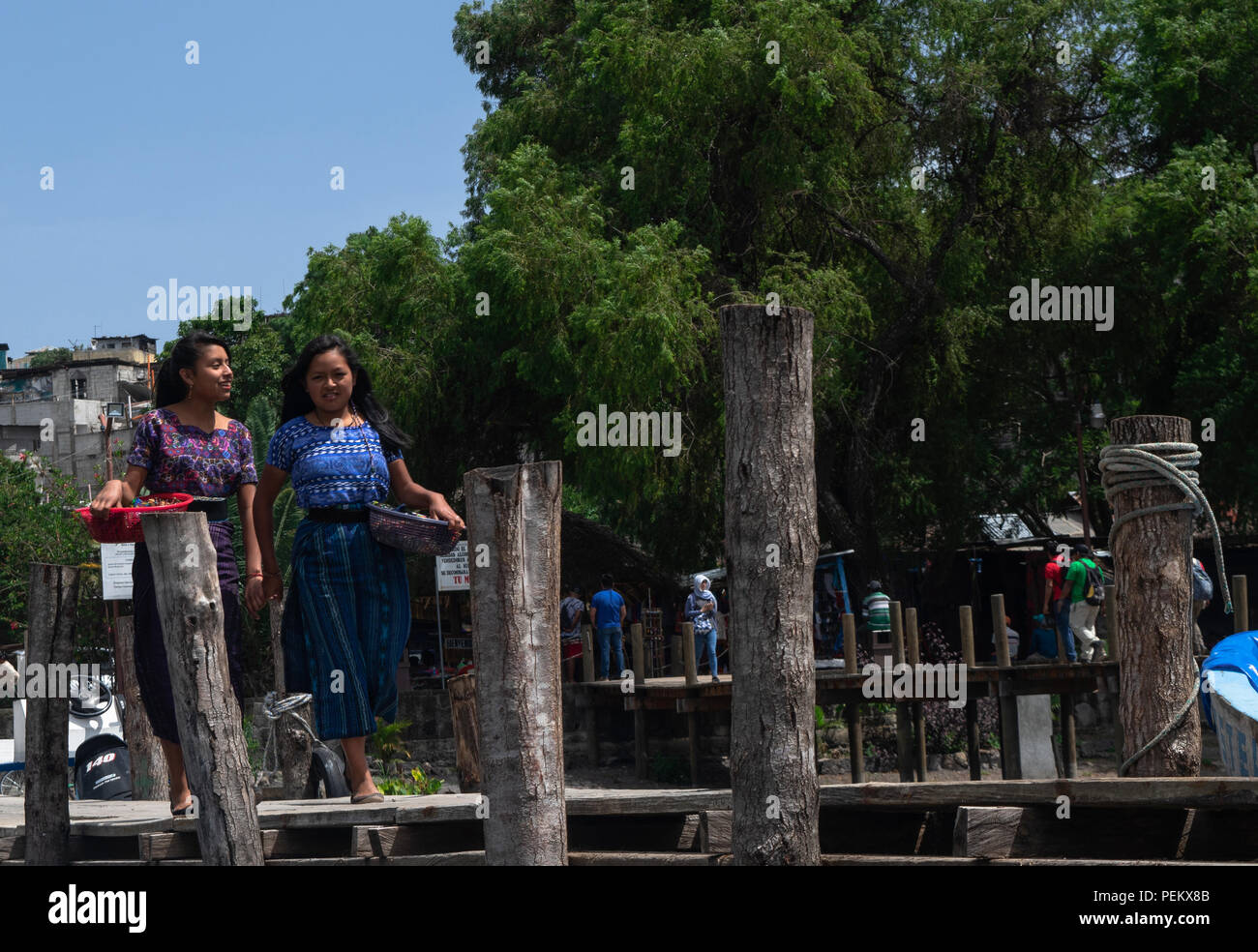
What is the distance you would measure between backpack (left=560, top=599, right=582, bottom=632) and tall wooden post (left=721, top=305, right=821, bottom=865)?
17236mm

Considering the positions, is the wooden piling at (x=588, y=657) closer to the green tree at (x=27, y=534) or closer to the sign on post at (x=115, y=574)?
the sign on post at (x=115, y=574)

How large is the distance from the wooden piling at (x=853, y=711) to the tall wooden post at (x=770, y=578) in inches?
485

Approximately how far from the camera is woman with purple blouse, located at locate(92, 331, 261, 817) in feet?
20.1

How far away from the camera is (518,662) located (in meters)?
5.30

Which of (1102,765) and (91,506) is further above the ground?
(91,506)

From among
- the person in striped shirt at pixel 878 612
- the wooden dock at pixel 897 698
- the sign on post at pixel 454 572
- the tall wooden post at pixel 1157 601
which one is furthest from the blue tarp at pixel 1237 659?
the sign on post at pixel 454 572

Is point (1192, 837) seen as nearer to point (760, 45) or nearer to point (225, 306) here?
point (225, 306)

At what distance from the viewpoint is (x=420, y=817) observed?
5.79m

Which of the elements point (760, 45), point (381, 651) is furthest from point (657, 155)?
point (381, 651)

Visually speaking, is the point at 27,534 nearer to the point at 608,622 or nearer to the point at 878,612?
the point at 608,622

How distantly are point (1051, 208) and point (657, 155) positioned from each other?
640 centimetres

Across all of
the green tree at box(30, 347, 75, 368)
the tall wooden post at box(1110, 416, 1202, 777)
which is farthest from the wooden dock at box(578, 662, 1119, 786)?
the green tree at box(30, 347, 75, 368)

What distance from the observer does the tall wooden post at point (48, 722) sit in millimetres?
6809

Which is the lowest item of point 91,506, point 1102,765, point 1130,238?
point 1102,765
